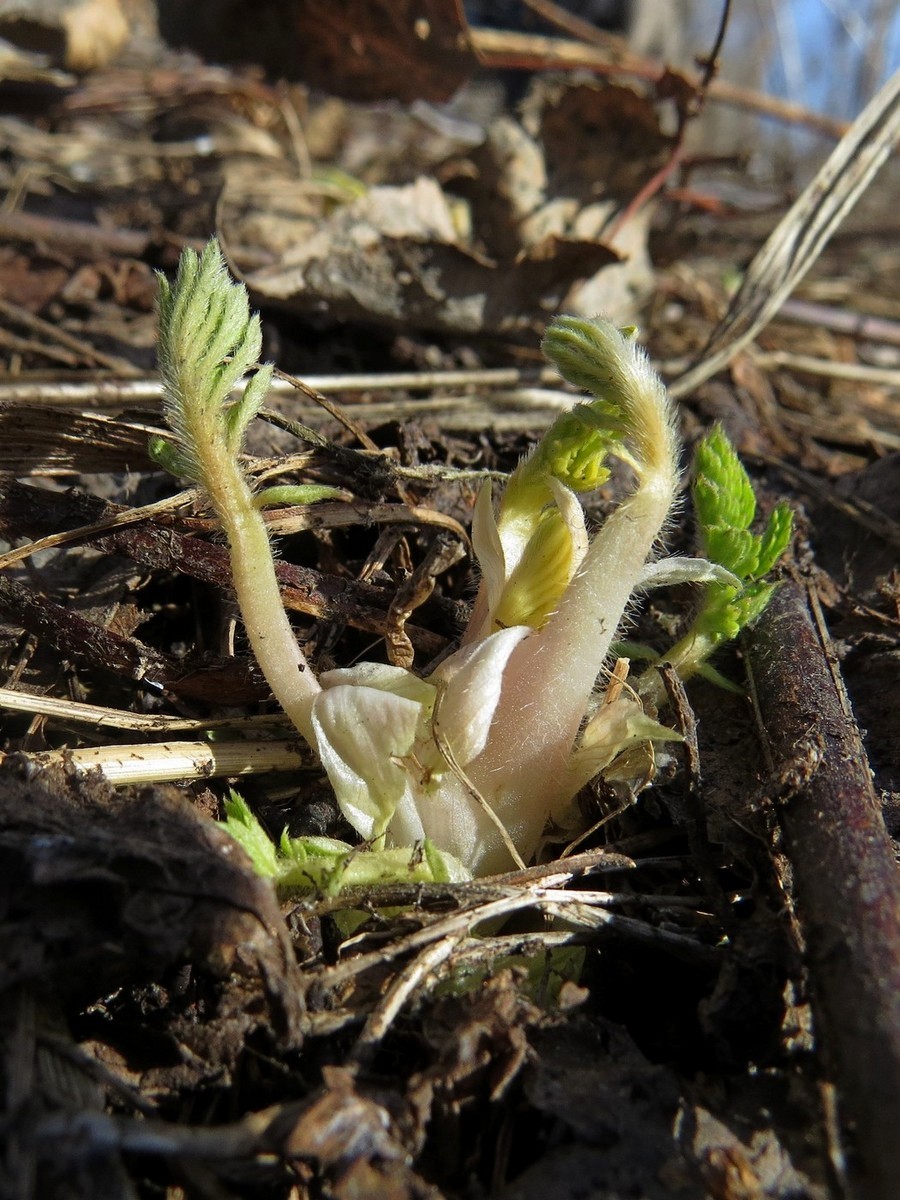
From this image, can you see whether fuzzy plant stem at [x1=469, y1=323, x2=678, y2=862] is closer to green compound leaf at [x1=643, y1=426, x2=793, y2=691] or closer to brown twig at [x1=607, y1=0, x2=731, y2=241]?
green compound leaf at [x1=643, y1=426, x2=793, y2=691]

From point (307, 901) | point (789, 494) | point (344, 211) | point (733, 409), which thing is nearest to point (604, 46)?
point (344, 211)

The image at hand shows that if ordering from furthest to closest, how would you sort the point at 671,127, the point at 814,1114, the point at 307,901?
the point at 671,127
the point at 307,901
the point at 814,1114

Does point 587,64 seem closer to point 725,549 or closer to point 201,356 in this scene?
point 725,549

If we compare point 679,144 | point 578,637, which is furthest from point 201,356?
point 679,144

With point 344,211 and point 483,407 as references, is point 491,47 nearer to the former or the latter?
point 344,211

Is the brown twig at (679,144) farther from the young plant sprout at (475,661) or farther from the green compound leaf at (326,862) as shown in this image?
the green compound leaf at (326,862)
